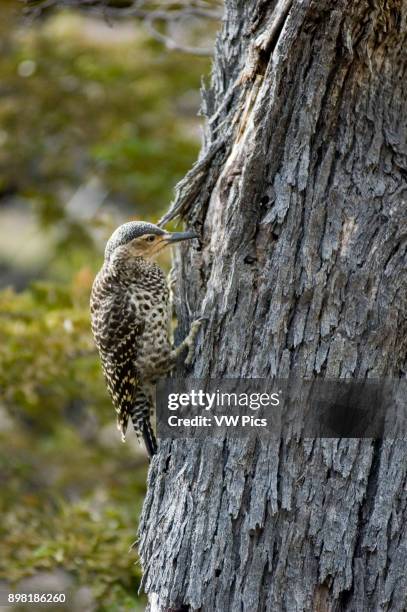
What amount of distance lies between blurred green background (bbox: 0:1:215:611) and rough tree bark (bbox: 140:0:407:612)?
2328 mm

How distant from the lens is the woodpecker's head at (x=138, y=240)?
15.7 feet

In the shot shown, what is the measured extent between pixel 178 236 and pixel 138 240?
0.41 meters

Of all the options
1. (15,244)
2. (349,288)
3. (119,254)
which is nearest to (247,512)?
(349,288)

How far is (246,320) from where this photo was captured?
3.96 meters

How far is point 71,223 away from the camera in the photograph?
31.2 ft

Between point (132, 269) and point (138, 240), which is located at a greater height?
point (138, 240)

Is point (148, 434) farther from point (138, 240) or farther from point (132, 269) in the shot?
point (138, 240)

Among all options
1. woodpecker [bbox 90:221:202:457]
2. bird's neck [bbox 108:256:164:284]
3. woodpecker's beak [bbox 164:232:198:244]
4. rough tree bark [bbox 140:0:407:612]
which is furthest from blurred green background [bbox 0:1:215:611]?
rough tree bark [bbox 140:0:407:612]

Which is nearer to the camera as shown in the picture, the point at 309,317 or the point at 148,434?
the point at 309,317

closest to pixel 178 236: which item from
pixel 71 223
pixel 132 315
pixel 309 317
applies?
pixel 132 315

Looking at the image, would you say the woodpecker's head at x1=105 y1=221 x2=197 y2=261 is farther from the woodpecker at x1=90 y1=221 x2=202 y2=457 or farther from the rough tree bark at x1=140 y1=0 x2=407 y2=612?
the rough tree bark at x1=140 y1=0 x2=407 y2=612

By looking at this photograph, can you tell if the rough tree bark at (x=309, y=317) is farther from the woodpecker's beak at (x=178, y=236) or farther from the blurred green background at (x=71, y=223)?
the blurred green background at (x=71, y=223)

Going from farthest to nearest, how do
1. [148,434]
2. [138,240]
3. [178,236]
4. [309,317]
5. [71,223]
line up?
[71,223] → [148,434] → [138,240] → [178,236] → [309,317]

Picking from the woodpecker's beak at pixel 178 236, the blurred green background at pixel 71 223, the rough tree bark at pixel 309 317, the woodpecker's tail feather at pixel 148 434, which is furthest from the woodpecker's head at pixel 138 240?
the blurred green background at pixel 71 223
